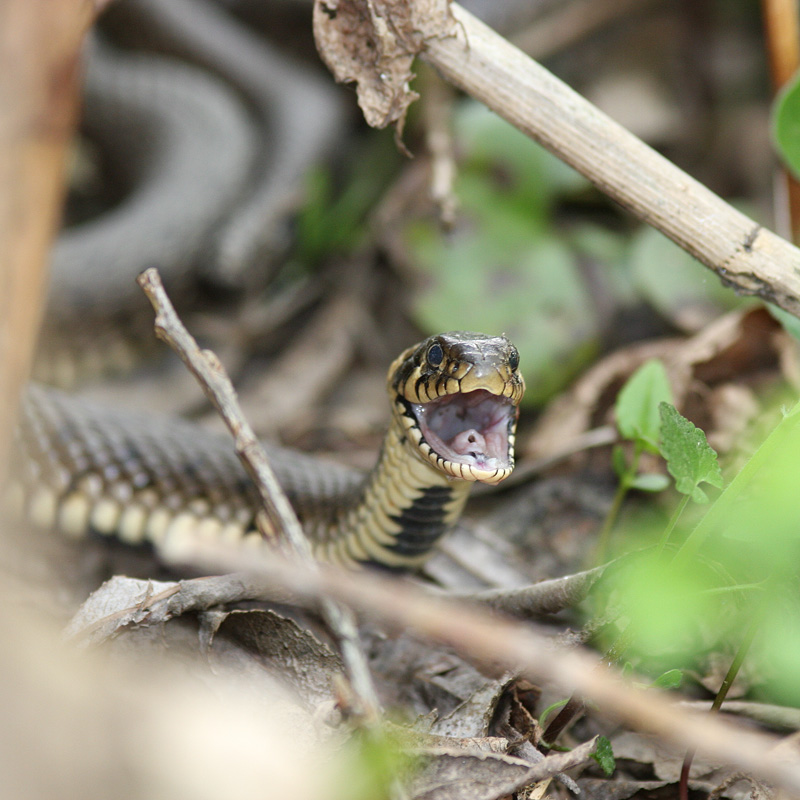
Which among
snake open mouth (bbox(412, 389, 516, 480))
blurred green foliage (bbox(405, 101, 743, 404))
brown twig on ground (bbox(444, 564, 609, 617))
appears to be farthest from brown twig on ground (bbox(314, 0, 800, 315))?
blurred green foliage (bbox(405, 101, 743, 404))

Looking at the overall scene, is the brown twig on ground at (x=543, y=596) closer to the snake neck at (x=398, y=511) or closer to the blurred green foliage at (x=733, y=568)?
the blurred green foliage at (x=733, y=568)

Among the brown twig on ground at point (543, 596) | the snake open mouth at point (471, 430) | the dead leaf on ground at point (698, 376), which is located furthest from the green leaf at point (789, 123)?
the brown twig on ground at point (543, 596)

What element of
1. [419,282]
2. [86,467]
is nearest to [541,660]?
[86,467]

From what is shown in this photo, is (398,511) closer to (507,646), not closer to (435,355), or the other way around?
(435,355)

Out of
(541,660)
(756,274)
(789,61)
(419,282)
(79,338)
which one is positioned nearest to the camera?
(541,660)

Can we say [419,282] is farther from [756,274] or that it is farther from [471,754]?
[471,754]

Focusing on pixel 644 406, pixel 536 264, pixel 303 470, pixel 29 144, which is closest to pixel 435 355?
pixel 644 406

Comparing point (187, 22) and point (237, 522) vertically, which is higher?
point (187, 22)
